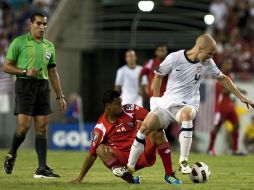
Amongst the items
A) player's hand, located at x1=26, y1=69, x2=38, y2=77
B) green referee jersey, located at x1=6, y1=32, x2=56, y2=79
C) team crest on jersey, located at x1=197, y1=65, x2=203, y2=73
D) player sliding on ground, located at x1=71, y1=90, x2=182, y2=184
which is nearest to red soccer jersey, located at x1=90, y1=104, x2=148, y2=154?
player sliding on ground, located at x1=71, y1=90, x2=182, y2=184

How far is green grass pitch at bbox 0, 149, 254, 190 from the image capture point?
35.4ft

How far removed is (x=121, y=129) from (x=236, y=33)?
1508 cm

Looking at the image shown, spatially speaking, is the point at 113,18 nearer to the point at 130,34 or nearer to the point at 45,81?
the point at 130,34

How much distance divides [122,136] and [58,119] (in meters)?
15.8

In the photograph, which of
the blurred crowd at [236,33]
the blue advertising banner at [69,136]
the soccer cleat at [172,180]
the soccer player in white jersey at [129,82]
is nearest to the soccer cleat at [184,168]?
the soccer cleat at [172,180]

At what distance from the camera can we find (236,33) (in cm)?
2597

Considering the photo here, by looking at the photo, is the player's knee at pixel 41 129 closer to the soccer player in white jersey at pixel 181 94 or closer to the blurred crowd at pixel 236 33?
the soccer player in white jersey at pixel 181 94

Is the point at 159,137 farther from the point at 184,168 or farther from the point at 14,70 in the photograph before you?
the point at 14,70

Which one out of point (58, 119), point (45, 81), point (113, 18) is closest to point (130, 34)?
point (113, 18)

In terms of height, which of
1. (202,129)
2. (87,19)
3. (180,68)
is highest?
(87,19)

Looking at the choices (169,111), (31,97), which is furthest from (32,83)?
(169,111)

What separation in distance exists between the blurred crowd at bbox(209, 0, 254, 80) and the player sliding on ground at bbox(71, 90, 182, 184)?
522 inches

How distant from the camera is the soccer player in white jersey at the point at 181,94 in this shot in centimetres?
1117

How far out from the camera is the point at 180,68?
37.3ft
